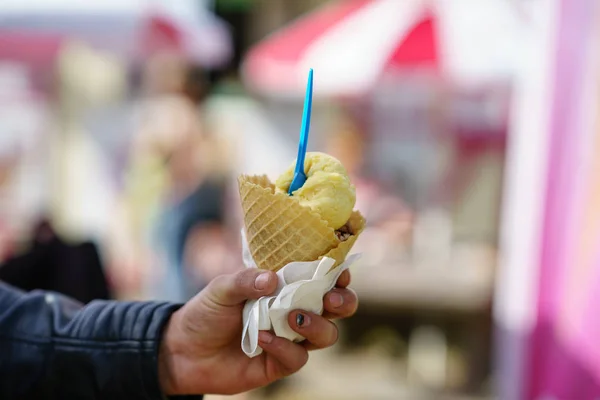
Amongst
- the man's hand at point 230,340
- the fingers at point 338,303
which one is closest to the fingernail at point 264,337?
the man's hand at point 230,340

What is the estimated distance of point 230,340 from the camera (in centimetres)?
159

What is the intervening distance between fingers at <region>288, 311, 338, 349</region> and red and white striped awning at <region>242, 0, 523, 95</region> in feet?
7.66

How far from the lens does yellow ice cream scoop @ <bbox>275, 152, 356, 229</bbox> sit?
1434mm

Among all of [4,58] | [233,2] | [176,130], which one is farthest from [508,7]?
[233,2]

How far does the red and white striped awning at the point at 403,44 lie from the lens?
11.8 ft

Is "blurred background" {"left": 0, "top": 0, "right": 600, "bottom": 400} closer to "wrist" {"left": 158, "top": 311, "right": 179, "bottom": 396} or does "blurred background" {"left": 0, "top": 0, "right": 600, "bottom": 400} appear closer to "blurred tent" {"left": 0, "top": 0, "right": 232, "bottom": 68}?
"blurred tent" {"left": 0, "top": 0, "right": 232, "bottom": 68}

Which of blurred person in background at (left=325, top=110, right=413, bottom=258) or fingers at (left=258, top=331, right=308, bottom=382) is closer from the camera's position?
fingers at (left=258, top=331, right=308, bottom=382)

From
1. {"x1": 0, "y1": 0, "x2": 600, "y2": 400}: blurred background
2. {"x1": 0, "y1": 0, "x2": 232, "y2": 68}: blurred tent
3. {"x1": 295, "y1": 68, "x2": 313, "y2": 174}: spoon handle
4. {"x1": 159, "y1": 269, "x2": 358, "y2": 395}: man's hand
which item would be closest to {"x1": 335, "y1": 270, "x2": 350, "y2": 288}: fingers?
{"x1": 159, "y1": 269, "x2": 358, "y2": 395}: man's hand

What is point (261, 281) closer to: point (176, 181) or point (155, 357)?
point (155, 357)

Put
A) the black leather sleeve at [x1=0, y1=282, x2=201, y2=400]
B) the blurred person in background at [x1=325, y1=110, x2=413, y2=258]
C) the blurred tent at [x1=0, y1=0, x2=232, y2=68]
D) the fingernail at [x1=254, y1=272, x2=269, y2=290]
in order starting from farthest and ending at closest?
the blurred person in background at [x1=325, y1=110, x2=413, y2=258], the blurred tent at [x1=0, y1=0, x2=232, y2=68], the black leather sleeve at [x1=0, y1=282, x2=201, y2=400], the fingernail at [x1=254, y1=272, x2=269, y2=290]

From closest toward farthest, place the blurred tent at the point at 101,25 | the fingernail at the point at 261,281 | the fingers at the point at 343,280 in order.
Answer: the fingernail at the point at 261,281 < the fingers at the point at 343,280 < the blurred tent at the point at 101,25

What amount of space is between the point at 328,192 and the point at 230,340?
396 mm

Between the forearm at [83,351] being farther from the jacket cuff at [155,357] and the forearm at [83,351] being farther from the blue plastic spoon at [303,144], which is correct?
the blue plastic spoon at [303,144]

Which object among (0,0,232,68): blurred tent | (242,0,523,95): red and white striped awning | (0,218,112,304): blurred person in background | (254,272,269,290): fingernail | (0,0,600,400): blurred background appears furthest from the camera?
(0,0,232,68): blurred tent
